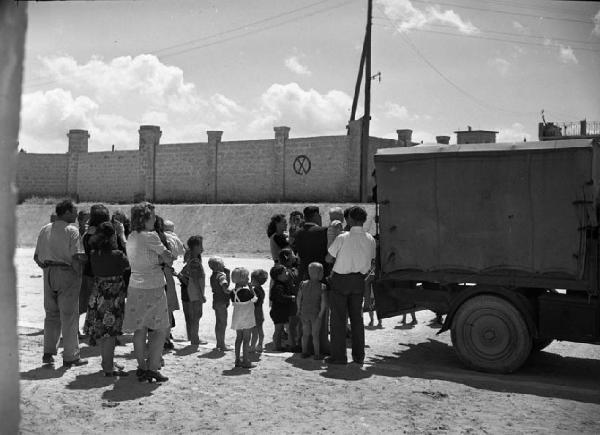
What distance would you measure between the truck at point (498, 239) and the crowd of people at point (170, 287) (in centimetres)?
Result: 63

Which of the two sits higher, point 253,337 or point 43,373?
point 253,337

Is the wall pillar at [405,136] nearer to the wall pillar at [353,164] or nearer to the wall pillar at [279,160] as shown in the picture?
the wall pillar at [353,164]

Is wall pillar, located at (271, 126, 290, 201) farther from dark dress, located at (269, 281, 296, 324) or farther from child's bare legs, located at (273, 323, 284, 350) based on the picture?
dark dress, located at (269, 281, 296, 324)

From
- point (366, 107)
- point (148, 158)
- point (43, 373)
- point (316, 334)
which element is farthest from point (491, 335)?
point (148, 158)

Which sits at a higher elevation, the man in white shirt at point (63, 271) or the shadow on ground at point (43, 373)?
the man in white shirt at point (63, 271)

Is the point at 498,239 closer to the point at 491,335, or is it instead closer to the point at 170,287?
the point at 491,335

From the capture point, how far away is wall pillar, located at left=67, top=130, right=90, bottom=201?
38.2 m

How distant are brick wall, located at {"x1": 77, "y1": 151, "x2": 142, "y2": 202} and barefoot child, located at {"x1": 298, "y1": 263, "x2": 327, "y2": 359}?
29.7m

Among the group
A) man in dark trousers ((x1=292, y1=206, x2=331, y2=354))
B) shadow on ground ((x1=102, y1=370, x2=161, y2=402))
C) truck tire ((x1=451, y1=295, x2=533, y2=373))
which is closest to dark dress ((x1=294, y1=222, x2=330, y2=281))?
man in dark trousers ((x1=292, y1=206, x2=331, y2=354))

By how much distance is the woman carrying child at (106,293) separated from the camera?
6715 millimetres

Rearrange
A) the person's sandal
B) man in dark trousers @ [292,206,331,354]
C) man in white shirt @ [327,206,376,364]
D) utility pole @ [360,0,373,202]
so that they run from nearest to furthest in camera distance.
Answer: the person's sandal → man in white shirt @ [327,206,376,364] → man in dark trousers @ [292,206,331,354] → utility pole @ [360,0,373,202]

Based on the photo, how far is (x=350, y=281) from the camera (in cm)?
762

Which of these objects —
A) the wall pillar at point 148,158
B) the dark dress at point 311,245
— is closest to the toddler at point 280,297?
the dark dress at point 311,245

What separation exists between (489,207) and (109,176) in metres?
32.5
